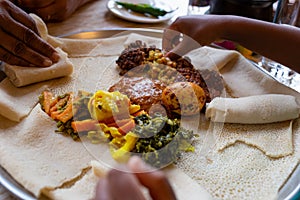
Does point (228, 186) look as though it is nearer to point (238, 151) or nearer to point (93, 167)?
point (238, 151)

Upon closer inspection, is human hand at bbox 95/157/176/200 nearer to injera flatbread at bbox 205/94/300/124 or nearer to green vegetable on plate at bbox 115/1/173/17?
injera flatbread at bbox 205/94/300/124

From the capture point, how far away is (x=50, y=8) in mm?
1831

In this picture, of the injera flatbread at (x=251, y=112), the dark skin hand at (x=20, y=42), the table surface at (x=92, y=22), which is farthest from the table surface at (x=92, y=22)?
the injera flatbread at (x=251, y=112)

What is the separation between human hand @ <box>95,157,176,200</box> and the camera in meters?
0.69

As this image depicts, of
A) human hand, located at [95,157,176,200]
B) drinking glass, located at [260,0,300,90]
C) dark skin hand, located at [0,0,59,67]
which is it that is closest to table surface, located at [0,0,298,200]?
dark skin hand, located at [0,0,59,67]

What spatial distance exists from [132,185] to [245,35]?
0.97 metres

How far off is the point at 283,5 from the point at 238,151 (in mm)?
930

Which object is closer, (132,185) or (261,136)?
(132,185)

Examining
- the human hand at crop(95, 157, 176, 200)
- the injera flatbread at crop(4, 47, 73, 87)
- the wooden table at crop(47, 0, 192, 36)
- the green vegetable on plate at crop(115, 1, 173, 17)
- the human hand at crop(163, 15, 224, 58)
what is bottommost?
the wooden table at crop(47, 0, 192, 36)

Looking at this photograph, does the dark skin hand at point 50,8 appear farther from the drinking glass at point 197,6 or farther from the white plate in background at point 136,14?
the drinking glass at point 197,6

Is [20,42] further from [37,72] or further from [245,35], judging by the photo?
[245,35]

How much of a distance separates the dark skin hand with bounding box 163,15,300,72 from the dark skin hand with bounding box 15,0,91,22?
65 cm

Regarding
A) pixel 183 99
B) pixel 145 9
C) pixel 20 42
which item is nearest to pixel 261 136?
pixel 183 99

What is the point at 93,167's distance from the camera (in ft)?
3.36
